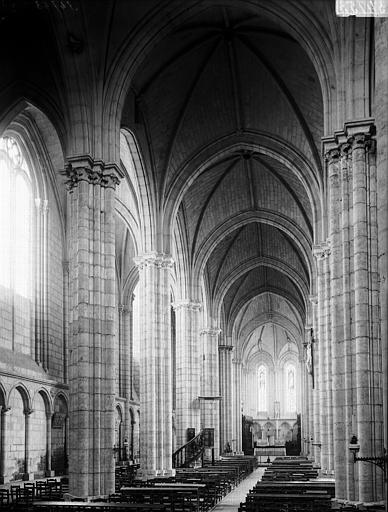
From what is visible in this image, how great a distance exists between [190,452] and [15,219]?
15.3 metres

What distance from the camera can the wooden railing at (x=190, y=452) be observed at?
3656 cm

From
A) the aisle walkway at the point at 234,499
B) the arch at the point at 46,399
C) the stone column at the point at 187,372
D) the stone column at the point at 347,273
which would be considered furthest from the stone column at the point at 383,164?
the stone column at the point at 187,372

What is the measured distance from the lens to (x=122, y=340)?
44.8 meters

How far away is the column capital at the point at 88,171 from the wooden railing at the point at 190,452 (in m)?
18.0

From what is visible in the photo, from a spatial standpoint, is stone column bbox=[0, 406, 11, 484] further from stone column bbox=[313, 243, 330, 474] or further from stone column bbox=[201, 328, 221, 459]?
stone column bbox=[201, 328, 221, 459]

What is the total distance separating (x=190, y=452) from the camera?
37750 millimetres

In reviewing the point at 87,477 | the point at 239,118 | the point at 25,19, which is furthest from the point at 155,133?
the point at 87,477

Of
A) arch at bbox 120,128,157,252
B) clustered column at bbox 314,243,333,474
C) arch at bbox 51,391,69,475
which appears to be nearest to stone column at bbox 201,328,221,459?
arch at bbox 51,391,69,475

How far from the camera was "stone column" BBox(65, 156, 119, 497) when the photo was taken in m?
20.7

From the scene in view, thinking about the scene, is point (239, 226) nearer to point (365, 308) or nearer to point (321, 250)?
point (321, 250)

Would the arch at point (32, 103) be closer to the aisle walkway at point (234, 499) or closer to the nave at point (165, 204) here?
the nave at point (165, 204)

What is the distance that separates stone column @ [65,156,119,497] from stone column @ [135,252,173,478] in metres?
9.05

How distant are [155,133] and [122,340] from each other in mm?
17783

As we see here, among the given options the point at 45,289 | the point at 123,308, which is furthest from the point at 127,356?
the point at 45,289
